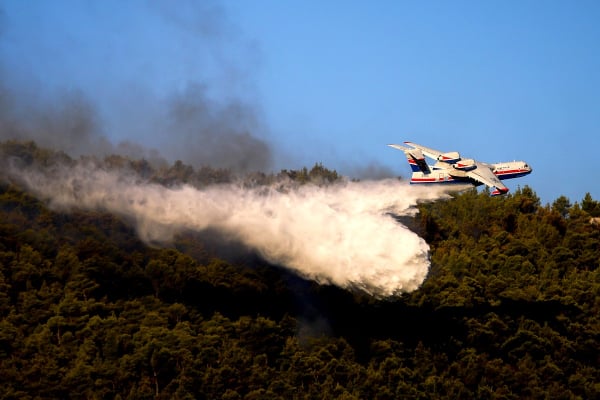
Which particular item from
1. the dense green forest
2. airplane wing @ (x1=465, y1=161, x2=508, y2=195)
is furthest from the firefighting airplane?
the dense green forest

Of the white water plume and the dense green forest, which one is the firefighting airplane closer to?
the white water plume

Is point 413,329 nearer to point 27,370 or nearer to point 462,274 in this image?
point 462,274

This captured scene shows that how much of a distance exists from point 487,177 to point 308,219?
896 centimetres

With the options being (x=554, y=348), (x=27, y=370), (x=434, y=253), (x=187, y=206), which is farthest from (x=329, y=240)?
(x=434, y=253)

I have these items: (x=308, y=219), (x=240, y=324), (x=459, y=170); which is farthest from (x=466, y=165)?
(x=240, y=324)

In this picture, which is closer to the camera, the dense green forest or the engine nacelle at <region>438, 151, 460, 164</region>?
the engine nacelle at <region>438, 151, 460, 164</region>

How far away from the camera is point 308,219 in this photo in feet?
190

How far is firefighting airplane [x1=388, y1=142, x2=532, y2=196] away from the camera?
192 ft

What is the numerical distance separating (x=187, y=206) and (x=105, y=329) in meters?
18.0

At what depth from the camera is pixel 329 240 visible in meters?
57.6

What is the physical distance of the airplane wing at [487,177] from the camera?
5725 cm

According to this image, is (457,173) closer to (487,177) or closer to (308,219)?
(487,177)

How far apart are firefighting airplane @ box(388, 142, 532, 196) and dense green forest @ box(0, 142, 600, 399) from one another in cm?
848

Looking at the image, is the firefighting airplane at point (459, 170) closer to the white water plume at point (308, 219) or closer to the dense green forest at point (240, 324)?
the white water plume at point (308, 219)
